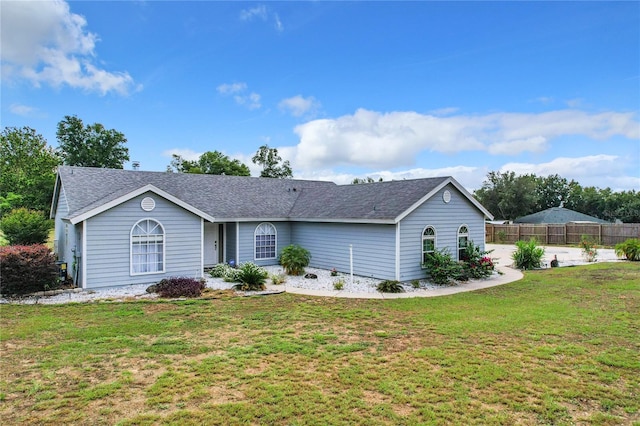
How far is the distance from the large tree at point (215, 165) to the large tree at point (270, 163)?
3.48 metres

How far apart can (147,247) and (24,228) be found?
35.4 ft

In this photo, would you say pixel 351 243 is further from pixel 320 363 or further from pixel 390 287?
pixel 320 363

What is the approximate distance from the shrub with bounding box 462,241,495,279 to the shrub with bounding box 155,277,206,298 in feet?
32.8

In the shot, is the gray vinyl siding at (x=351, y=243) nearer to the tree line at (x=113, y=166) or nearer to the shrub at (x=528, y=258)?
the shrub at (x=528, y=258)

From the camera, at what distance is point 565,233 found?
103ft

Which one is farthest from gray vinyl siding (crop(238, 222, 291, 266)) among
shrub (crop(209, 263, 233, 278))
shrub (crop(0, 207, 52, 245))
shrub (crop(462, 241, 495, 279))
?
shrub (crop(0, 207, 52, 245))

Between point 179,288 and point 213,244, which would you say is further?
point 213,244

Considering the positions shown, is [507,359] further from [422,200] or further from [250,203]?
[250,203]

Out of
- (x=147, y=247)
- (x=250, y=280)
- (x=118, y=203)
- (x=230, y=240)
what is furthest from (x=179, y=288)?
(x=230, y=240)

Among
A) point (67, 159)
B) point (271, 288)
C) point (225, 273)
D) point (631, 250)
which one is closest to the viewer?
point (271, 288)

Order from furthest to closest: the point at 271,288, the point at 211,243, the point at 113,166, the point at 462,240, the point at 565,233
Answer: the point at 113,166 < the point at 565,233 < the point at 211,243 < the point at 462,240 < the point at 271,288

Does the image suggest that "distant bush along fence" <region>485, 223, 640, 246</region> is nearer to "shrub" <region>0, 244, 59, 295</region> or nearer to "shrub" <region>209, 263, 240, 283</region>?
"shrub" <region>209, 263, 240, 283</region>

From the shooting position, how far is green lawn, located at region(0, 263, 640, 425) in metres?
4.64

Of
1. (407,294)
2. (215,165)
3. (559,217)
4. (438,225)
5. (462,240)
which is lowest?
(407,294)
